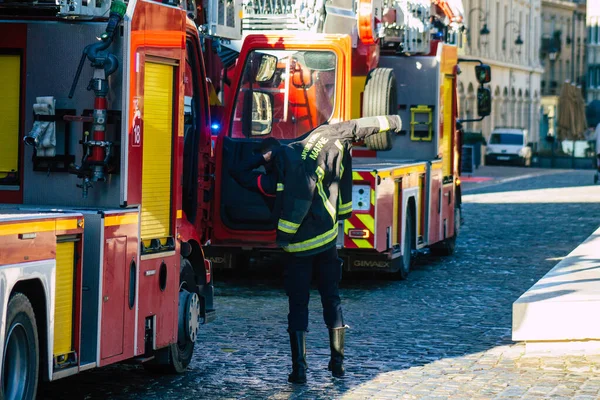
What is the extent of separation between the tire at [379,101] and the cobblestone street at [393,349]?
151cm

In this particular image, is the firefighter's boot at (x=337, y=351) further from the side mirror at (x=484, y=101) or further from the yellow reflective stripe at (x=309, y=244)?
the side mirror at (x=484, y=101)

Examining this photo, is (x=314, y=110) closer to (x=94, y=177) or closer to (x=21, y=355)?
(x=94, y=177)

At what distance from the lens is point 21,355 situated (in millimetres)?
7484

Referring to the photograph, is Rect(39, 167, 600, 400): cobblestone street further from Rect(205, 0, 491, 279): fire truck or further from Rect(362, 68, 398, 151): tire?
A: Rect(362, 68, 398, 151): tire

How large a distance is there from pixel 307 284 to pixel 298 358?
0.48m

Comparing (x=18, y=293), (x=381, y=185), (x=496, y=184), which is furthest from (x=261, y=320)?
(x=496, y=184)

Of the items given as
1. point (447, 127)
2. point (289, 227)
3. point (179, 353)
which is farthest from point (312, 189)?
point (447, 127)

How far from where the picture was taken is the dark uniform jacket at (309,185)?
9.71m

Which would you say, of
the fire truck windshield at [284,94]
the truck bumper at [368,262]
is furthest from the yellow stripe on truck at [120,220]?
the truck bumper at [368,262]

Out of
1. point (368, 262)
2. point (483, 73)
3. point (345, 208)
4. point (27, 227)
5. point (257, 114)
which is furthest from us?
point (483, 73)

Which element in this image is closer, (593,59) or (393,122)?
(393,122)

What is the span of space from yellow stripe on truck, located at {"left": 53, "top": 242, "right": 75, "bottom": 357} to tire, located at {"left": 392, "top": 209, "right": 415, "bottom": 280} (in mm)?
8768

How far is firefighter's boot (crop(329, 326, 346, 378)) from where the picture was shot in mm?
9969

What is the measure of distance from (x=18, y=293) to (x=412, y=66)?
40.3ft
